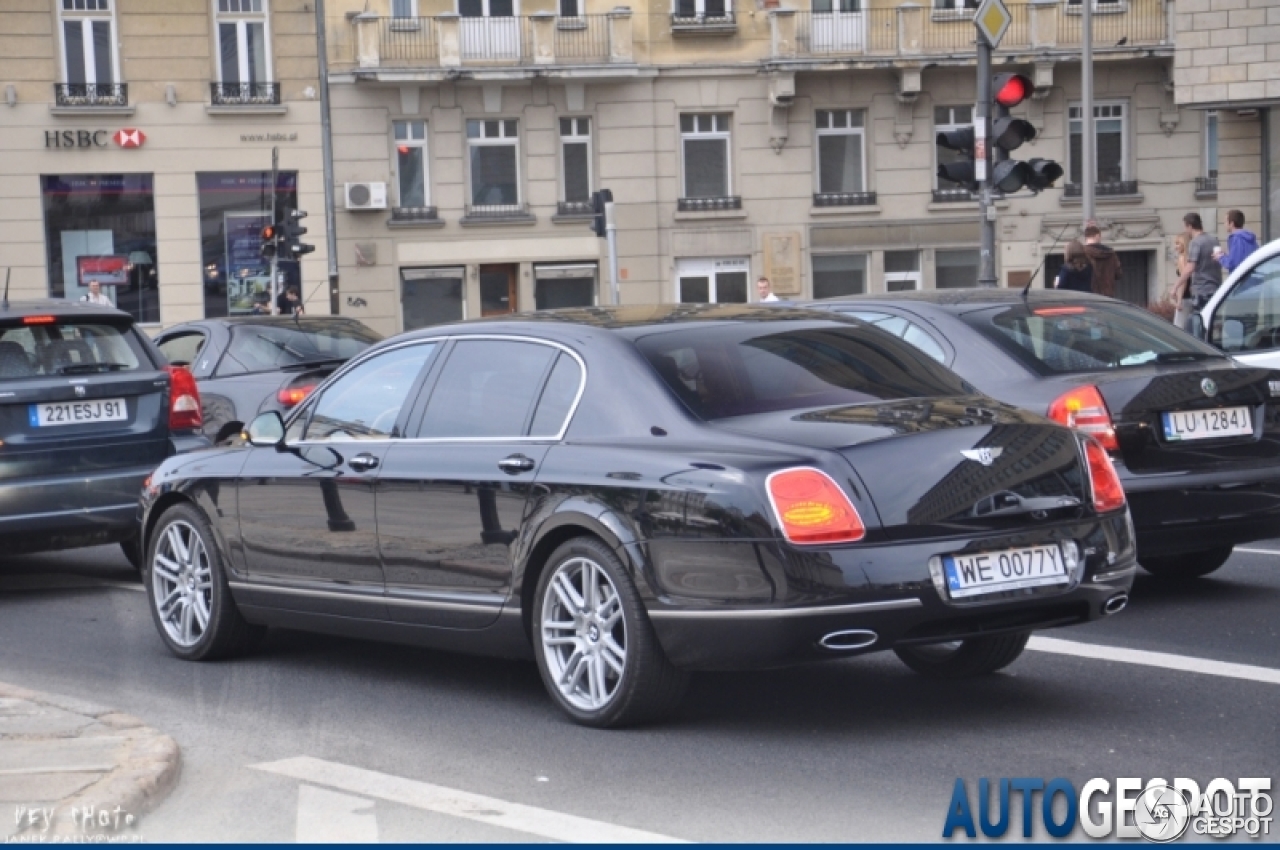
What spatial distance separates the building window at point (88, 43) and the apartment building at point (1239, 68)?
783 inches

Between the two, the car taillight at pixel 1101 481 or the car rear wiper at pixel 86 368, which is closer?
the car taillight at pixel 1101 481

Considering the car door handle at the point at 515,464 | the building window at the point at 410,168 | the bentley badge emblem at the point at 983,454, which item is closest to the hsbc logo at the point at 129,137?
the building window at the point at 410,168

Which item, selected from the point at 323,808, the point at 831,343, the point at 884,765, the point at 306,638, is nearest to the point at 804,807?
the point at 884,765

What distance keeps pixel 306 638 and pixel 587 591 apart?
289cm

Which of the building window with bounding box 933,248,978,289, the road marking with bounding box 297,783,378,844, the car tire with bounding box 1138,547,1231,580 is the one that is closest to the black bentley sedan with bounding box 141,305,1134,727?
the road marking with bounding box 297,783,378,844

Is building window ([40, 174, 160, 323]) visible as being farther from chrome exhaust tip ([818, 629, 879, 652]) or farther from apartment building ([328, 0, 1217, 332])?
chrome exhaust tip ([818, 629, 879, 652])

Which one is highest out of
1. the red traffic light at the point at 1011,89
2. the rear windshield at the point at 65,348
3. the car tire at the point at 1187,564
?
the red traffic light at the point at 1011,89

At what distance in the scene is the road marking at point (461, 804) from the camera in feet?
17.0

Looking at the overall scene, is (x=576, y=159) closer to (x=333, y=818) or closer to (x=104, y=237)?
(x=104, y=237)

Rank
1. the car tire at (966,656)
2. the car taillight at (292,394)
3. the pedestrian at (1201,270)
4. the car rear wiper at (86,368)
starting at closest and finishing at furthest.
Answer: the car tire at (966,656)
the car rear wiper at (86,368)
the car taillight at (292,394)
the pedestrian at (1201,270)

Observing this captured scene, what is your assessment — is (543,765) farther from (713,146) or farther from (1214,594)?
(713,146)

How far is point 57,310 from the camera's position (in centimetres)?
1098

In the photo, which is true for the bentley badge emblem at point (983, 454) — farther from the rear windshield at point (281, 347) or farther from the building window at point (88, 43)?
the building window at point (88, 43)

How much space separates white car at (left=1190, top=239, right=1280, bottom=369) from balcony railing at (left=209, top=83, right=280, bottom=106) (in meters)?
27.9
